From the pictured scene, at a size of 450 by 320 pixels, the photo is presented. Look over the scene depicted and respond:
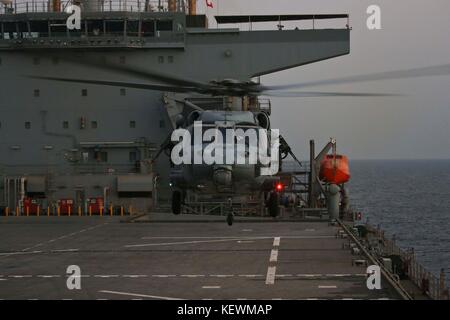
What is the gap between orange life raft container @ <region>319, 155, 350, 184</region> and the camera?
44.4 metres

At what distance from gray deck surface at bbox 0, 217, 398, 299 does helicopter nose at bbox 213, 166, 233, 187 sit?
3.51 metres

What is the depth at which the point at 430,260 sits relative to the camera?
53.9 metres

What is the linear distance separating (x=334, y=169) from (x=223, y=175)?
21706 mm

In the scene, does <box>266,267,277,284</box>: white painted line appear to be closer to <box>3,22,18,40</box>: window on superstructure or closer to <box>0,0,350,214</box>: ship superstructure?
<box>0,0,350,214</box>: ship superstructure

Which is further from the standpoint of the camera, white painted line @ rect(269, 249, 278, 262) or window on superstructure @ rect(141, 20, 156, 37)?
window on superstructure @ rect(141, 20, 156, 37)

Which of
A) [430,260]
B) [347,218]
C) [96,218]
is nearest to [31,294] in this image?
[96,218]

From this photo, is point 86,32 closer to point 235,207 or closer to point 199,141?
point 235,207

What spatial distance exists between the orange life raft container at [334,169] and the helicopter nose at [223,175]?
21.3 meters

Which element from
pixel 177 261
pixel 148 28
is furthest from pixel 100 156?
pixel 177 261

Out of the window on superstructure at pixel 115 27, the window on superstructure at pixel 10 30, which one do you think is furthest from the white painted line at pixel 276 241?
the window on superstructure at pixel 10 30

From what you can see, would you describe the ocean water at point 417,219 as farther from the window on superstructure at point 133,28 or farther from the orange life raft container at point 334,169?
the window on superstructure at point 133,28

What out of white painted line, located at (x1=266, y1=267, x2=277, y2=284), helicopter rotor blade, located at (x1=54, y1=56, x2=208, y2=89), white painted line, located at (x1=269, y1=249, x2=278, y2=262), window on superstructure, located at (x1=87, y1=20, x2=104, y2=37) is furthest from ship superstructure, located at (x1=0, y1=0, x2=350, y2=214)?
helicopter rotor blade, located at (x1=54, y1=56, x2=208, y2=89)

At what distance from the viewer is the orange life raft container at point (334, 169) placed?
4444 cm

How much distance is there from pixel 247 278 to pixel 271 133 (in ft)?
17.0
